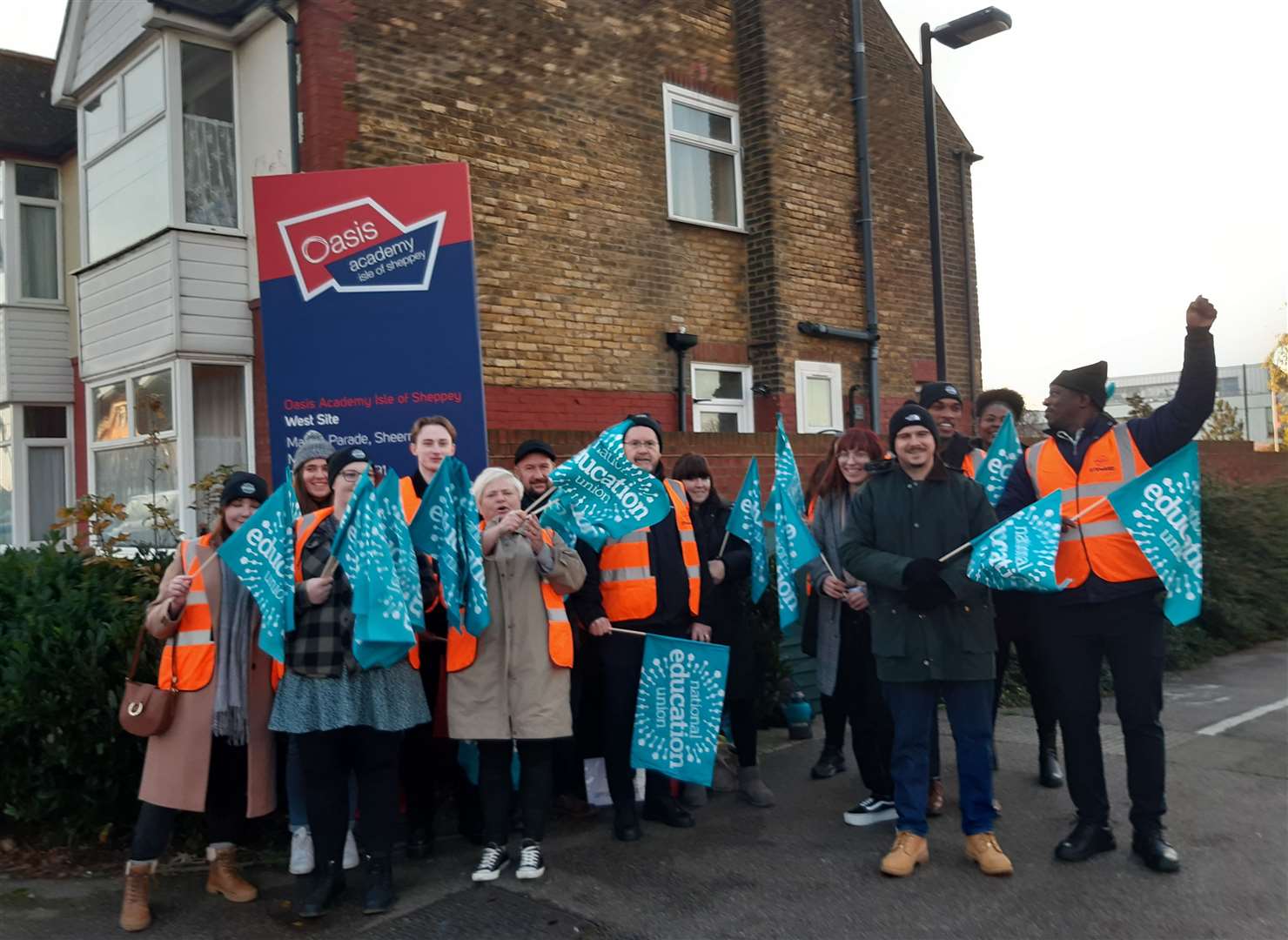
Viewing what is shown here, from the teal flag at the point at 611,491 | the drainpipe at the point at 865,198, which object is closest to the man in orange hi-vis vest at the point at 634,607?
the teal flag at the point at 611,491

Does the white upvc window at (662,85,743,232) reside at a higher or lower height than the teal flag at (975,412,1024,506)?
higher

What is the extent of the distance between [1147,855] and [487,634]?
286cm

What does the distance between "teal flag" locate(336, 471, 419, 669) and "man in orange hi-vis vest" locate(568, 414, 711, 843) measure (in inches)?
42.7

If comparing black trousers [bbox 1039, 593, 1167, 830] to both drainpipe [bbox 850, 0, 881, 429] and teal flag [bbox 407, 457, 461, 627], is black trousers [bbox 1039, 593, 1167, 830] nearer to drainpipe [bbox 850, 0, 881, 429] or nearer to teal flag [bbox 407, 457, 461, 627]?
teal flag [bbox 407, 457, 461, 627]

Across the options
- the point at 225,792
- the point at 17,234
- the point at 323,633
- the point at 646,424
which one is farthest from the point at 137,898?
the point at 17,234

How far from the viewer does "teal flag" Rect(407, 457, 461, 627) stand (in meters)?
4.43

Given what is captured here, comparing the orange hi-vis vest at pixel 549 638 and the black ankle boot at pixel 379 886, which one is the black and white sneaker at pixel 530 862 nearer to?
the black ankle boot at pixel 379 886

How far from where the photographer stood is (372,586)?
409 cm

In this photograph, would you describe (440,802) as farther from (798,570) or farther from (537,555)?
(798,570)

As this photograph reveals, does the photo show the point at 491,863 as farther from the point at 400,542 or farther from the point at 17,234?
the point at 17,234

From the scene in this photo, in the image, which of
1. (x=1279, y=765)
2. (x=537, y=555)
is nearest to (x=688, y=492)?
(x=537, y=555)

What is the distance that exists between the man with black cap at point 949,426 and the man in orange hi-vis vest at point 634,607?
4.87ft

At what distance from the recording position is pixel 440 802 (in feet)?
17.8

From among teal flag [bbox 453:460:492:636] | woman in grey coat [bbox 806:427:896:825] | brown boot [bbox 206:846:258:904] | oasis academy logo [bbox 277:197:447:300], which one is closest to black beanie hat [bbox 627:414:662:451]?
woman in grey coat [bbox 806:427:896:825]
